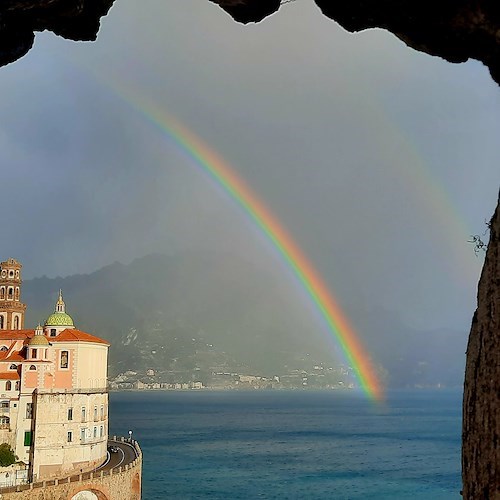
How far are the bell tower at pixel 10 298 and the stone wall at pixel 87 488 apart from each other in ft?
102

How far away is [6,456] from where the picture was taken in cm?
5147

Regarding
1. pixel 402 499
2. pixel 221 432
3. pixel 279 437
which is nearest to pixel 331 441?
pixel 279 437

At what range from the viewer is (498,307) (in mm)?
7582

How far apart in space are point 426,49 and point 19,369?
53081 mm

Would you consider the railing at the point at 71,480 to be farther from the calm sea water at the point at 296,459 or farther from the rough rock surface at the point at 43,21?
the rough rock surface at the point at 43,21

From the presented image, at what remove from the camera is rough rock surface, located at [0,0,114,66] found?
9.71 meters

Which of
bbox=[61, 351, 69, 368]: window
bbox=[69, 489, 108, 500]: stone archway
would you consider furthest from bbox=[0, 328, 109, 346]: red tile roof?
bbox=[69, 489, 108, 500]: stone archway

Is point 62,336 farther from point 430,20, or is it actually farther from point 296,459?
point 430,20

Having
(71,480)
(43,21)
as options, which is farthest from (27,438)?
(43,21)

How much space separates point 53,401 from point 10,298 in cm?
2508

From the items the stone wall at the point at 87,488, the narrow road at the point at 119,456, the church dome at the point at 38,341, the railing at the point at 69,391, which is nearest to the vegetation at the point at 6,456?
the stone wall at the point at 87,488

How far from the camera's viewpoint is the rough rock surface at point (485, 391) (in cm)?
736

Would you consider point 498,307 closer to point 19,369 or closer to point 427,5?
point 427,5

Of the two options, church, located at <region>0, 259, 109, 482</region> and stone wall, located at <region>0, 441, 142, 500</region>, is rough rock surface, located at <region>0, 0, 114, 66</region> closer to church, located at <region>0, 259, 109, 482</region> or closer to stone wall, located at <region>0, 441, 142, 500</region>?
stone wall, located at <region>0, 441, 142, 500</region>
